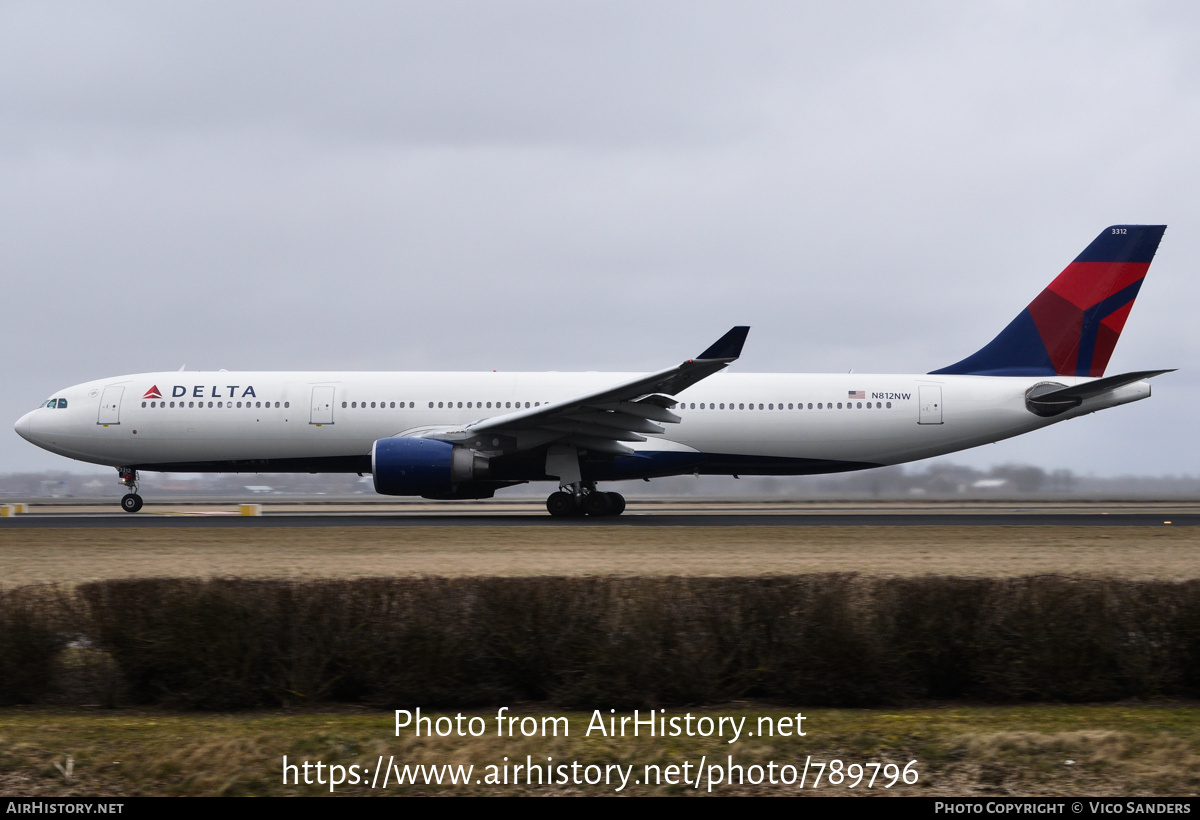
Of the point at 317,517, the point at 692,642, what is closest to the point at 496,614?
the point at 692,642

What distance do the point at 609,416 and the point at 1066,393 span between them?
11275mm

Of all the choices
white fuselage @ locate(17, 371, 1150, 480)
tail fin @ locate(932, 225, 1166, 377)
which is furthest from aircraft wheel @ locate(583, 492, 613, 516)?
tail fin @ locate(932, 225, 1166, 377)

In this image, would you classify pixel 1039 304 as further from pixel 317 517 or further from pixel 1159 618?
pixel 1159 618

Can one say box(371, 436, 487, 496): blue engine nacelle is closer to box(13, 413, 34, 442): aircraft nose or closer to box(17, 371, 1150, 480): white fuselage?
box(17, 371, 1150, 480): white fuselage

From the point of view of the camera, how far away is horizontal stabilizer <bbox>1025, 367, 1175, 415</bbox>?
2467 cm

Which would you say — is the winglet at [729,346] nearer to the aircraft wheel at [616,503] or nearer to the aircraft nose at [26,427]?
the aircraft wheel at [616,503]

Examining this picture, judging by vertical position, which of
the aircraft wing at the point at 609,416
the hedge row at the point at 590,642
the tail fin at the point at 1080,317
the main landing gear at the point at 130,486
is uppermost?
the tail fin at the point at 1080,317

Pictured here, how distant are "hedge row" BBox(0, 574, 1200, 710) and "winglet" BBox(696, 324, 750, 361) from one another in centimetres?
1355

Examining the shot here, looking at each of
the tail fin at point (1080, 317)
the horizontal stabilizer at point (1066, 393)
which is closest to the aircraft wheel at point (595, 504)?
the tail fin at point (1080, 317)

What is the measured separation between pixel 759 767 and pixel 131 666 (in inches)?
177

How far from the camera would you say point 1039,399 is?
84.5ft

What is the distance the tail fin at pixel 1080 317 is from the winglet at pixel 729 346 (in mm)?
8125

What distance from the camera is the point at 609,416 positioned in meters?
23.1

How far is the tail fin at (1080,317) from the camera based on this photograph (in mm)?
26375
